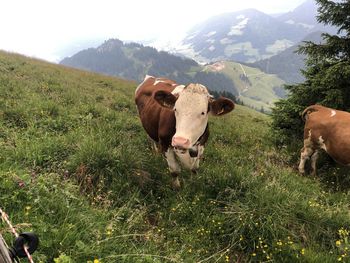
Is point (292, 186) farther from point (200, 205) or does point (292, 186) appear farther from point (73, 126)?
point (73, 126)

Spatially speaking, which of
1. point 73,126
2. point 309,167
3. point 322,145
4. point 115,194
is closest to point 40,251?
point 115,194

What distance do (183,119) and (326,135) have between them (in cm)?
461

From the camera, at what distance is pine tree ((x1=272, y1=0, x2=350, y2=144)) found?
9.84 meters

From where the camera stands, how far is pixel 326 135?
28.5 ft

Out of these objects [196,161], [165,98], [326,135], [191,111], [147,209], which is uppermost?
[165,98]

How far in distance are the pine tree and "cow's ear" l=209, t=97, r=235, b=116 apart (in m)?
4.74

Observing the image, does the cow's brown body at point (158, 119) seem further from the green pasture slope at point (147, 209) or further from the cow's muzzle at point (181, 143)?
the cow's muzzle at point (181, 143)

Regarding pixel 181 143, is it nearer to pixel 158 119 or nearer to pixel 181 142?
pixel 181 142

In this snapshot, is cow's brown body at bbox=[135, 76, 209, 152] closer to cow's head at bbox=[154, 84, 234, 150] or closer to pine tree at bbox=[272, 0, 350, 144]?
cow's head at bbox=[154, 84, 234, 150]

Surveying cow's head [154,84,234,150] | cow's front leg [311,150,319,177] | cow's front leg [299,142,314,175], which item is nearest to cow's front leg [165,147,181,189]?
cow's head [154,84,234,150]

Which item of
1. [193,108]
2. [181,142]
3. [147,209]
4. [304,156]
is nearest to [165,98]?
[193,108]

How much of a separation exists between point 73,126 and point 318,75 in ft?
24.8

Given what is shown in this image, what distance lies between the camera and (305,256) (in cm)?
478

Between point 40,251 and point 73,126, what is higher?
point 40,251
